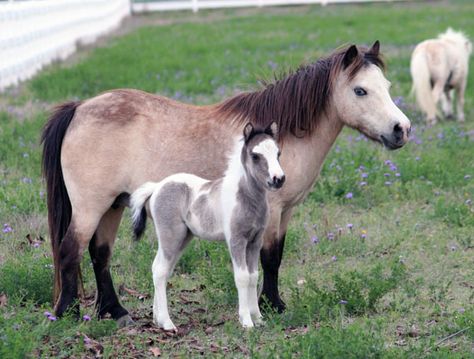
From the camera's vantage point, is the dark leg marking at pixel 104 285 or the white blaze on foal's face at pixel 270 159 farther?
the dark leg marking at pixel 104 285

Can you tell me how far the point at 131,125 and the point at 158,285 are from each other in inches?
45.8

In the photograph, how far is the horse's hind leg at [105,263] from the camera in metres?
6.06

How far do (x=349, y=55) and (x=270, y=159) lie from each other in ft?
4.11

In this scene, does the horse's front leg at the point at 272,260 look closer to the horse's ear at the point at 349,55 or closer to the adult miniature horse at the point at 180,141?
the adult miniature horse at the point at 180,141

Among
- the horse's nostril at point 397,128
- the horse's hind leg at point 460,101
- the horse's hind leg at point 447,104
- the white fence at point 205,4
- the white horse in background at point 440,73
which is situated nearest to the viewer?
the horse's nostril at point 397,128

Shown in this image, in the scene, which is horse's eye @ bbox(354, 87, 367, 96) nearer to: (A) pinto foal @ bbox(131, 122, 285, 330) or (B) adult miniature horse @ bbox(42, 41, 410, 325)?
(B) adult miniature horse @ bbox(42, 41, 410, 325)

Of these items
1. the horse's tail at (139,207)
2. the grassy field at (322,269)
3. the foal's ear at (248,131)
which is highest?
the foal's ear at (248,131)

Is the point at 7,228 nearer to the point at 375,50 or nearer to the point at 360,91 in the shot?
the point at 360,91

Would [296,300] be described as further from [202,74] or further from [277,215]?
[202,74]

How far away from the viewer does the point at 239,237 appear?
17.6 feet

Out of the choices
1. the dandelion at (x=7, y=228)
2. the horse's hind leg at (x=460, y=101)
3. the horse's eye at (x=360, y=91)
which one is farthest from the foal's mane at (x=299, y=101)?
the horse's hind leg at (x=460, y=101)

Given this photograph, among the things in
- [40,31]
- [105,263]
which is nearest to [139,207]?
[105,263]

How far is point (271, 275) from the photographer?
237 inches

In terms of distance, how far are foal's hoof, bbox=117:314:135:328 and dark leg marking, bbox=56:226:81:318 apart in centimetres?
29
